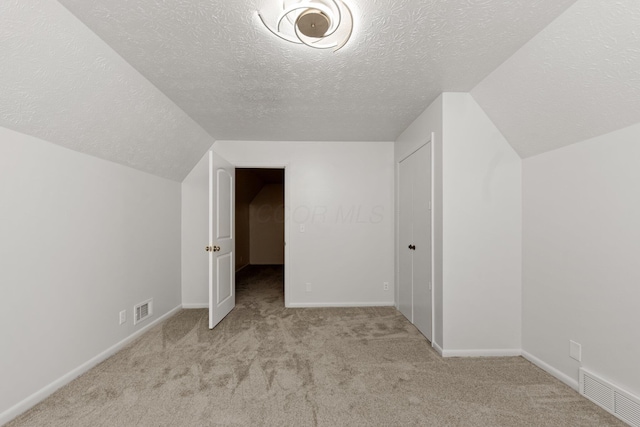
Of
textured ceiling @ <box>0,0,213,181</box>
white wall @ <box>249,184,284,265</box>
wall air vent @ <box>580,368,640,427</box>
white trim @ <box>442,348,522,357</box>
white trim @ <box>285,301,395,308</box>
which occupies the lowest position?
white trim @ <box>285,301,395,308</box>

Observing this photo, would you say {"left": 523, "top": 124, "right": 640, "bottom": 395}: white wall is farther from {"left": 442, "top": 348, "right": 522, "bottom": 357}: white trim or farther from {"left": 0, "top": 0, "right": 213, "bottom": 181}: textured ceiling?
{"left": 0, "top": 0, "right": 213, "bottom": 181}: textured ceiling

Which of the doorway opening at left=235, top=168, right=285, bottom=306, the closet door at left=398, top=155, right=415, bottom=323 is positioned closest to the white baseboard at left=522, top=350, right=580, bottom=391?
the closet door at left=398, top=155, right=415, bottom=323

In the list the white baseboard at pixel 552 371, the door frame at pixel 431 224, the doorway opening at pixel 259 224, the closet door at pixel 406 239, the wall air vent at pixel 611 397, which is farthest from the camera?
the doorway opening at pixel 259 224

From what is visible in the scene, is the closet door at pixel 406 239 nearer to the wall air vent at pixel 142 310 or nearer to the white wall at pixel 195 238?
the white wall at pixel 195 238

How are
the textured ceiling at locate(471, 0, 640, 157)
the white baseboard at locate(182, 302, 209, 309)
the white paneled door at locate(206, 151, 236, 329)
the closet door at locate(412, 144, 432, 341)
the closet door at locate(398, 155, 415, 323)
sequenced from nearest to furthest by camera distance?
the textured ceiling at locate(471, 0, 640, 157)
the closet door at locate(412, 144, 432, 341)
the white paneled door at locate(206, 151, 236, 329)
the closet door at locate(398, 155, 415, 323)
the white baseboard at locate(182, 302, 209, 309)

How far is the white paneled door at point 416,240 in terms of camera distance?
265cm

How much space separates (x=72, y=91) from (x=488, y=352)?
3548mm

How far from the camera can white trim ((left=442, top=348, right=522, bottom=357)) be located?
2322 mm

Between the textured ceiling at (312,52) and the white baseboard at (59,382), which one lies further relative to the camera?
the white baseboard at (59,382)

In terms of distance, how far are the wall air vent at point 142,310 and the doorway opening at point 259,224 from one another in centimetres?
272

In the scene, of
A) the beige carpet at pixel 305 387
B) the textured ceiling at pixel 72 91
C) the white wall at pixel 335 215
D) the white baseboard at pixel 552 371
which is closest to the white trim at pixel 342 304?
the white wall at pixel 335 215

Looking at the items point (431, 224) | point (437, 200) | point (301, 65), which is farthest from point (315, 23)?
point (431, 224)

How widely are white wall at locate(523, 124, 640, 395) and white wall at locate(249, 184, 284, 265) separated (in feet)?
19.0

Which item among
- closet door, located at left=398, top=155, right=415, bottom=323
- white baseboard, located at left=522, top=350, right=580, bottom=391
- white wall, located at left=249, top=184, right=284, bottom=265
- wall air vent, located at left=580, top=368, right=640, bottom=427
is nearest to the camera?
wall air vent, located at left=580, top=368, right=640, bottom=427
